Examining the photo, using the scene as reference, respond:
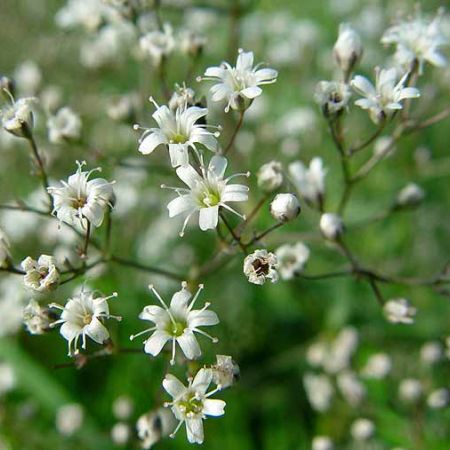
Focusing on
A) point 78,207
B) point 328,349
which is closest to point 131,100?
point 78,207

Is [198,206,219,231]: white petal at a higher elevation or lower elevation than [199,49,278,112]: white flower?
lower

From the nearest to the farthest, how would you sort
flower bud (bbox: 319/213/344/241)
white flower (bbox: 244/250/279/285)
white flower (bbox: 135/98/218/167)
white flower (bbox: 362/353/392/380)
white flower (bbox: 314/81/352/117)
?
white flower (bbox: 244/250/279/285)
white flower (bbox: 135/98/218/167)
white flower (bbox: 314/81/352/117)
flower bud (bbox: 319/213/344/241)
white flower (bbox: 362/353/392/380)

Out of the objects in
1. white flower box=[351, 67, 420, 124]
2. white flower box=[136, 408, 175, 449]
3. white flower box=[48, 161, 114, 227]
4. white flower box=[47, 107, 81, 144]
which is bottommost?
white flower box=[136, 408, 175, 449]

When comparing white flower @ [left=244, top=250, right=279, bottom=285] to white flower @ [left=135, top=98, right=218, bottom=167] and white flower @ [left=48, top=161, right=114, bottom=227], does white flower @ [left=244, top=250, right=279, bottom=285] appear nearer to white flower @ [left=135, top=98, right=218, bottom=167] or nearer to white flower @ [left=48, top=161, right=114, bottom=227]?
white flower @ [left=135, top=98, right=218, bottom=167]

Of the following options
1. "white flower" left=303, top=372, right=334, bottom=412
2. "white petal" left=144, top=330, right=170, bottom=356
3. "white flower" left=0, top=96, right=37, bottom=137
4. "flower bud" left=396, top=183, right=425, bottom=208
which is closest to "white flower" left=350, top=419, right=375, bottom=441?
"white flower" left=303, top=372, right=334, bottom=412

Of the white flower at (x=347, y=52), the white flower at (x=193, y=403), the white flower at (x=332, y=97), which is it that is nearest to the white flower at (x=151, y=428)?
the white flower at (x=193, y=403)

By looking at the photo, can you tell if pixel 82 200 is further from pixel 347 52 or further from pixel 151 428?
pixel 347 52

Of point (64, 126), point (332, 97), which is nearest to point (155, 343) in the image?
point (332, 97)
